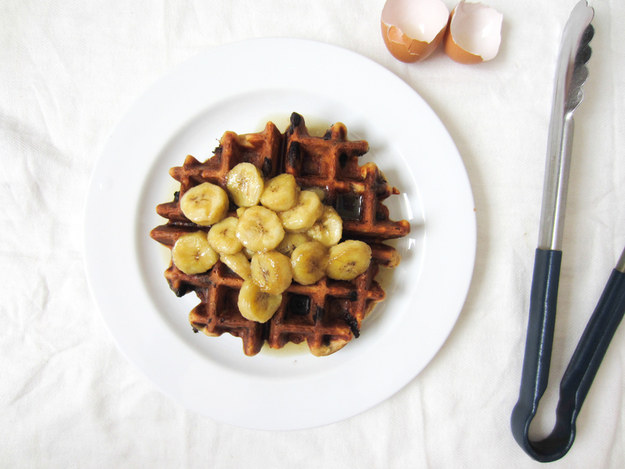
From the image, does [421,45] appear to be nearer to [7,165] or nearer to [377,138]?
[377,138]

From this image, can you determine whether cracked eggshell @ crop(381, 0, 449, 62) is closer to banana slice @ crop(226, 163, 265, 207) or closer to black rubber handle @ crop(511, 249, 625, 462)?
banana slice @ crop(226, 163, 265, 207)

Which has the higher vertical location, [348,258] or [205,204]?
[205,204]

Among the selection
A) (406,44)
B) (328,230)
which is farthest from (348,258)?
(406,44)

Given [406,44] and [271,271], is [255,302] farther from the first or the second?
[406,44]

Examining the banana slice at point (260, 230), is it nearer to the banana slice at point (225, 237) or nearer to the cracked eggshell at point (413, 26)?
the banana slice at point (225, 237)

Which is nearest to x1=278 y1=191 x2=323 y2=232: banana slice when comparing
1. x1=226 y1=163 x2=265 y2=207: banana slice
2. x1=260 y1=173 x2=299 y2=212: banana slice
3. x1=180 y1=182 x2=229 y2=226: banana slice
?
x1=260 y1=173 x2=299 y2=212: banana slice
